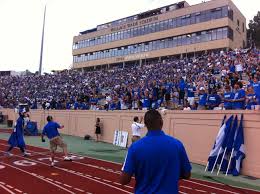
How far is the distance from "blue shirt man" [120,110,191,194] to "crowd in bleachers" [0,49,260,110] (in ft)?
32.7

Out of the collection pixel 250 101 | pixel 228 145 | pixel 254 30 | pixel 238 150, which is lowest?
pixel 238 150

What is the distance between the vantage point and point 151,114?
12.4 ft

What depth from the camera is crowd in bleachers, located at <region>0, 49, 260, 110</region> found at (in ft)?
51.5

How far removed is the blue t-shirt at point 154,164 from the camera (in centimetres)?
363

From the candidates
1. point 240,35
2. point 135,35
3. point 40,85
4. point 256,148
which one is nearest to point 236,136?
point 256,148

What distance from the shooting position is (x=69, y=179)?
11062 mm

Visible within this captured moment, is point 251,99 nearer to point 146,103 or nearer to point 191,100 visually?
point 191,100

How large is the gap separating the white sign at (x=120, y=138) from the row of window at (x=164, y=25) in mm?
35908

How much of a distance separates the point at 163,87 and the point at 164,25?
4176cm

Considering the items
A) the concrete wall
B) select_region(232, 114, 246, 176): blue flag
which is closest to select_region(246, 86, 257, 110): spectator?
the concrete wall

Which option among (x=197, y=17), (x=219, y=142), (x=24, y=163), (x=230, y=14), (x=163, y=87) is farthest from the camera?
(x=197, y=17)

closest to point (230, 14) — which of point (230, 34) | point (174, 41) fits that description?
point (230, 34)

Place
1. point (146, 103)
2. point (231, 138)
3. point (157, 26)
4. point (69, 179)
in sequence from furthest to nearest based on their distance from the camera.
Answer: point (157, 26) < point (146, 103) < point (231, 138) < point (69, 179)

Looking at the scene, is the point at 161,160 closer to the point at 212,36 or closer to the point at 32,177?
the point at 32,177
